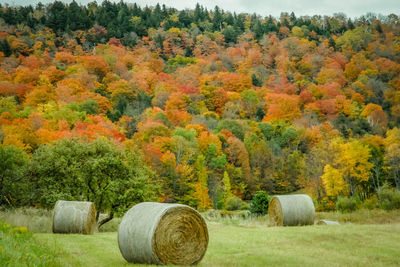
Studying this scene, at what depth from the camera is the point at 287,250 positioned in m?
11.9

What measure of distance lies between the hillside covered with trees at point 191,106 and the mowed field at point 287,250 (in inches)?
375

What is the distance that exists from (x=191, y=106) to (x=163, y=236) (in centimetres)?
7008

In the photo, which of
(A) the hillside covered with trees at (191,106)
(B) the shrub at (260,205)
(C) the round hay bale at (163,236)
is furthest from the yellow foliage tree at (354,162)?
(C) the round hay bale at (163,236)

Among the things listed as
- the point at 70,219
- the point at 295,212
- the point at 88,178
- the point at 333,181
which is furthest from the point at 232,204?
the point at 70,219

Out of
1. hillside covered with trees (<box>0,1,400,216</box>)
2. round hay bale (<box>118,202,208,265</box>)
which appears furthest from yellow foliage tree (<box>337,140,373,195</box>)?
round hay bale (<box>118,202,208,265</box>)

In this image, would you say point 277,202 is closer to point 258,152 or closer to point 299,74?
point 258,152

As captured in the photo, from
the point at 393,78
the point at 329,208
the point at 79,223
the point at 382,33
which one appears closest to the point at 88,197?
the point at 79,223

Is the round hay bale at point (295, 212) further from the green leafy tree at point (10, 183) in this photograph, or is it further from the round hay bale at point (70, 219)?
the green leafy tree at point (10, 183)

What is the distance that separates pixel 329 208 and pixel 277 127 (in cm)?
3556

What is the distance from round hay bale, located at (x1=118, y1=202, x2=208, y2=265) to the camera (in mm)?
10188

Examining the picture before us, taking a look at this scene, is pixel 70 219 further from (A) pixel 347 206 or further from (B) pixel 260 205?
(A) pixel 347 206

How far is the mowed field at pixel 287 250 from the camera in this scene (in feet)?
32.8

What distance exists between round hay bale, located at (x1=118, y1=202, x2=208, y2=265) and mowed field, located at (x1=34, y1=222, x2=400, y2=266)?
1.45ft

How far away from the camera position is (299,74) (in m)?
98.4
